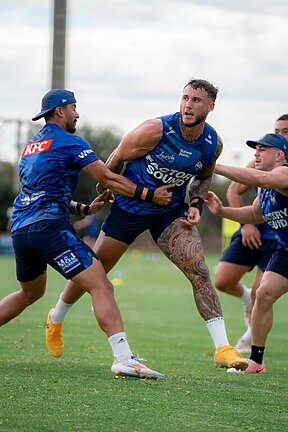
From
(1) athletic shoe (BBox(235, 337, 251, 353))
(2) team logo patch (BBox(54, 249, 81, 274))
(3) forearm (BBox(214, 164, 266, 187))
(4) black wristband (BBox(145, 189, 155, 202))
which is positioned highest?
(3) forearm (BBox(214, 164, 266, 187))

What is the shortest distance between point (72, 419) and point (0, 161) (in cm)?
5561

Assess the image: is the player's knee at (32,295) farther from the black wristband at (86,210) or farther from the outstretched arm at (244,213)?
the outstretched arm at (244,213)

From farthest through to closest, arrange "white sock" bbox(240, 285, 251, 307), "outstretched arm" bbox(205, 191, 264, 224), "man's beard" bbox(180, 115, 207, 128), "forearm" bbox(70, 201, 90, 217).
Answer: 1. "white sock" bbox(240, 285, 251, 307)
2. "outstretched arm" bbox(205, 191, 264, 224)
3. "forearm" bbox(70, 201, 90, 217)
4. "man's beard" bbox(180, 115, 207, 128)

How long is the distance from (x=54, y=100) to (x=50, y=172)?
685mm

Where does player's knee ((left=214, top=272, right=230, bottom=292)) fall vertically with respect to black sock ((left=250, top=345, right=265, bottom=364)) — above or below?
below

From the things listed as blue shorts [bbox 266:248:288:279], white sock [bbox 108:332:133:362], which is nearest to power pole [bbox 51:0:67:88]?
blue shorts [bbox 266:248:288:279]

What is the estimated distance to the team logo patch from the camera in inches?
311

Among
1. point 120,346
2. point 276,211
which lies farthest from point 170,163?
point 120,346

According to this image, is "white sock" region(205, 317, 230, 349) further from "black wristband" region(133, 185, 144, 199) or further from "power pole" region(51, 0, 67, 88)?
"power pole" region(51, 0, 67, 88)

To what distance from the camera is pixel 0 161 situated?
60.9 metres

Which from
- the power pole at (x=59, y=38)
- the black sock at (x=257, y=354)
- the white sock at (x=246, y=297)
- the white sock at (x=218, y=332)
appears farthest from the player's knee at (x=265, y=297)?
the power pole at (x=59, y=38)

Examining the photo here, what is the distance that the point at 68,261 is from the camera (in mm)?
7891

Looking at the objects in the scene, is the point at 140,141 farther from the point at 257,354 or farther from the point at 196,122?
the point at 257,354

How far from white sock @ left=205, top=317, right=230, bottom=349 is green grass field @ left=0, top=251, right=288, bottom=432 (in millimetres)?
319
